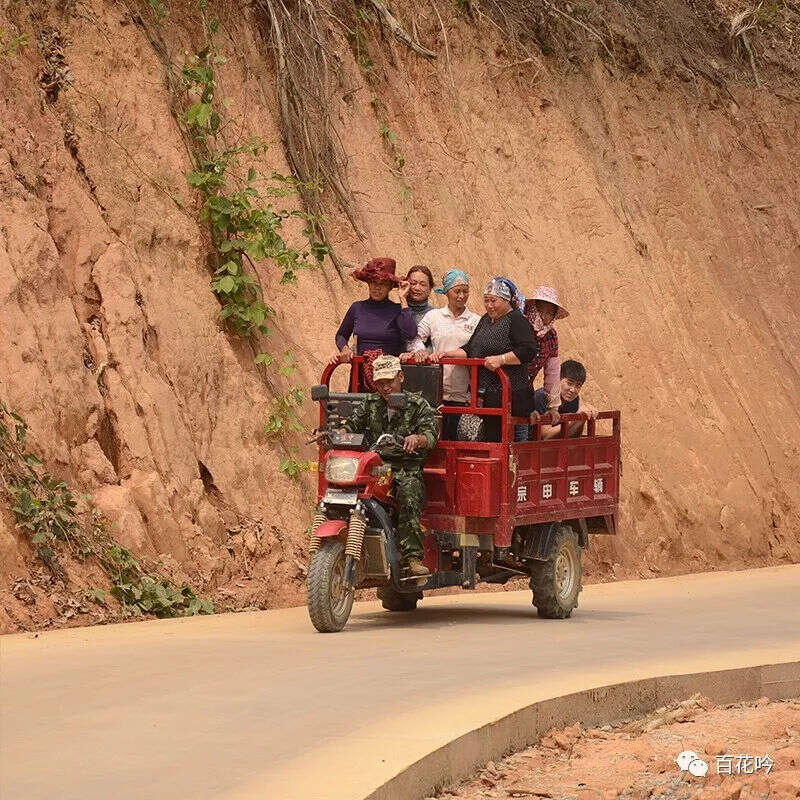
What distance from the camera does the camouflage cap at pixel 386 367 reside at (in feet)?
38.6

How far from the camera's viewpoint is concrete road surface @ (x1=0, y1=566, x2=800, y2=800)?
6.95 metres

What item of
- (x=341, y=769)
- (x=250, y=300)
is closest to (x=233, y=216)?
(x=250, y=300)

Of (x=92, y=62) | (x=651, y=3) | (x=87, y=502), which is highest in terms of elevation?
(x=651, y=3)

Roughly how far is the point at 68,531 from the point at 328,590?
2286 millimetres

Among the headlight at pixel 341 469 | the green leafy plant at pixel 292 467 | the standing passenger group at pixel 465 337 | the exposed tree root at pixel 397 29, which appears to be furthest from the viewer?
the exposed tree root at pixel 397 29

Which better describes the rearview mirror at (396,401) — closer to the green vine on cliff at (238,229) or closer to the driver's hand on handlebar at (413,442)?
the driver's hand on handlebar at (413,442)

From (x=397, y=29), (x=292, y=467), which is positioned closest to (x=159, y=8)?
(x=397, y=29)

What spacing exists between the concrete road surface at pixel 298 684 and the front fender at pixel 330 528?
699 millimetres

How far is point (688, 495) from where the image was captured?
1980 cm

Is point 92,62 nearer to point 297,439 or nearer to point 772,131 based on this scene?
point 297,439

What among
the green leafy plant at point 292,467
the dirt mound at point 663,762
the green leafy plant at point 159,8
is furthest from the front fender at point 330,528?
the green leafy plant at point 159,8

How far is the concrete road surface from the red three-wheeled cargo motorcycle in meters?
0.33

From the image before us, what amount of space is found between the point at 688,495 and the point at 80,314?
8724 millimetres

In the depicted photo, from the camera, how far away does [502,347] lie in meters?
12.4
